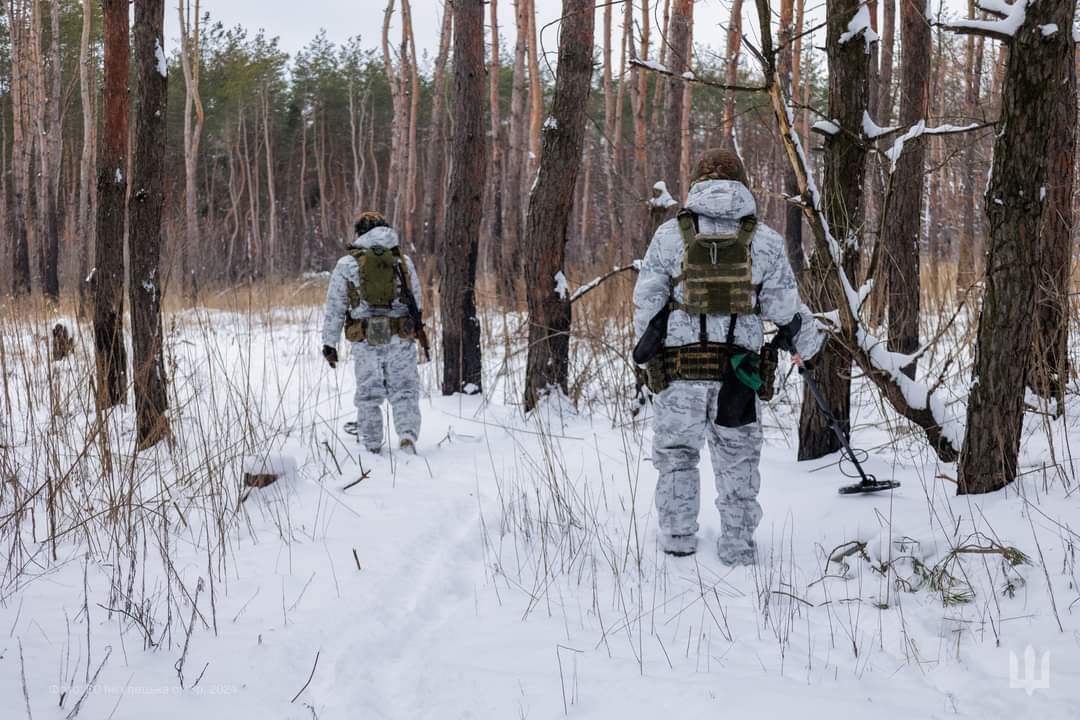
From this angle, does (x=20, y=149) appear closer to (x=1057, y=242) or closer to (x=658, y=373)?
(x=658, y=373)

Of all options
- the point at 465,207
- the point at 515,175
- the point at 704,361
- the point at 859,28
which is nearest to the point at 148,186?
the point at 465,207

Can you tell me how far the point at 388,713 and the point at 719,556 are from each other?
183 cm

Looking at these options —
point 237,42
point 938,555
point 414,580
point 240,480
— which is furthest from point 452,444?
point 237,42

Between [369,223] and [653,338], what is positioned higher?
[369,223]

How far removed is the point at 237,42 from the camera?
1215 inches

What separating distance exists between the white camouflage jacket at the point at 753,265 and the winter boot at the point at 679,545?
880 millimetres

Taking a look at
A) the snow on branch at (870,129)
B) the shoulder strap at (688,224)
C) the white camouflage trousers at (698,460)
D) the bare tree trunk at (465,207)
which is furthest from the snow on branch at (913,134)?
the bare tree trunk at (465,207)

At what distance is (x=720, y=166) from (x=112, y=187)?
5.16 meters

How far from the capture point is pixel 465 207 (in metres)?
7.86

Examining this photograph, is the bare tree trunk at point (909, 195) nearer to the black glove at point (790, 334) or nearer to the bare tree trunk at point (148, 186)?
the black glove at point (790, 334)

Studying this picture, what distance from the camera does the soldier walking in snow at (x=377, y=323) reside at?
5914 millimetres

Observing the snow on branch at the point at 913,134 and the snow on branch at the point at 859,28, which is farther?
the snow on branch at the point at 859,28

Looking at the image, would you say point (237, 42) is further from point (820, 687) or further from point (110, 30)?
point (820, 687)

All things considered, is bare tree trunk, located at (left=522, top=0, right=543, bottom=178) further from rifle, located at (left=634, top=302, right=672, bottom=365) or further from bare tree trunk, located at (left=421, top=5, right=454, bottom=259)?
rifle, located at (left=634, top=302, right=672, bottom=365)
